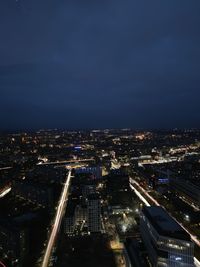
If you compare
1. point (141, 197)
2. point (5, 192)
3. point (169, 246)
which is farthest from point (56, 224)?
point (5, 192)

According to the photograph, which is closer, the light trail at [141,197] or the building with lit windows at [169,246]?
the building with lit windows at [169,246]

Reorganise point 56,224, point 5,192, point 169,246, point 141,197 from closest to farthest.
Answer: point 169,246, point 56,224, point 141,197, point 5,192

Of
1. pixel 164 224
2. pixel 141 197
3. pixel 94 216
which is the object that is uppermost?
pixel 164 224

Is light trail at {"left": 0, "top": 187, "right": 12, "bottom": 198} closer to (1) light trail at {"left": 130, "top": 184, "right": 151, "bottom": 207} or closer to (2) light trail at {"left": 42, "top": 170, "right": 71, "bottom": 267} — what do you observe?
(2) light trail at {"left": 42, "top": 170, "right": 71, "bottom": 267}

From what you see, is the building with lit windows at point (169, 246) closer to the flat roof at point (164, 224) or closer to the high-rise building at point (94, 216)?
the flat roof at point (164, 224)

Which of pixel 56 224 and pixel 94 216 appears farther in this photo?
pixel 56 224

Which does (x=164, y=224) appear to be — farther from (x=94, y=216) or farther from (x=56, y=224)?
(x=56, y=224)

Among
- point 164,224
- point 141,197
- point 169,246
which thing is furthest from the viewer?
point 141,197

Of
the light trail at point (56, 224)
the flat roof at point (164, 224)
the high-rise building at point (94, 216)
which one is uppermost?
the flat roof at point (164, 224)

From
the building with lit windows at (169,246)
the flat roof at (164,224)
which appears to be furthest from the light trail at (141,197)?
the building with lit windows at (169,246)
